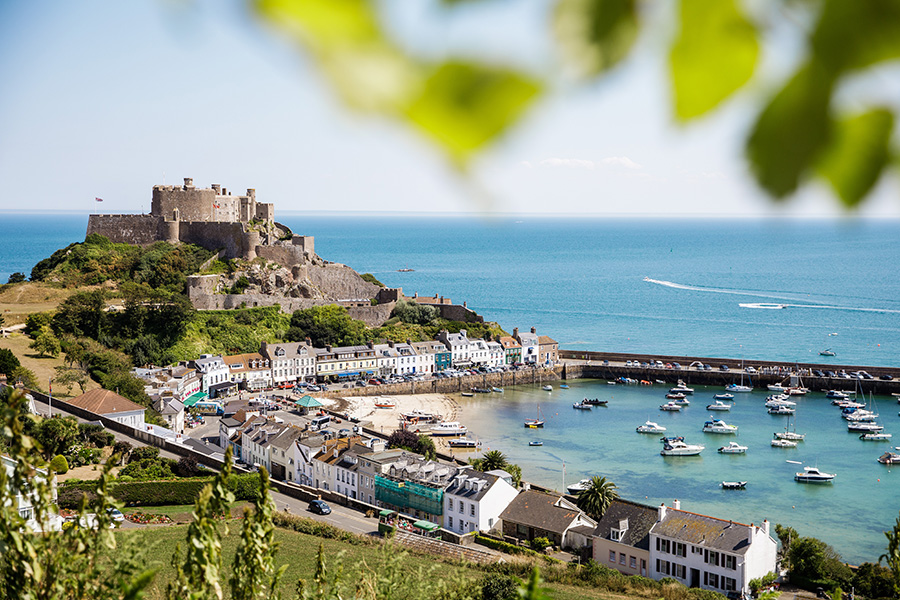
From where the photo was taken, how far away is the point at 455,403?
41625 millimetres

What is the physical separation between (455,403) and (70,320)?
1972cm

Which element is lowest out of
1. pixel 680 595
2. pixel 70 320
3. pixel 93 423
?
→ pixel 680 595

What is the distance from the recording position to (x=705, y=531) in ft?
63.8

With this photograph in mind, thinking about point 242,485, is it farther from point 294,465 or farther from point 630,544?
point 630,544

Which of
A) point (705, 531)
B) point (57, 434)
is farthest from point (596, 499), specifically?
point (57, 434)

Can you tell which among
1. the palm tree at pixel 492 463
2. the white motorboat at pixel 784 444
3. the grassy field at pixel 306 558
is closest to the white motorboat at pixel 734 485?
the white motorboat at pixel 784 444

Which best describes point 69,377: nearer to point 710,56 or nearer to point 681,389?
point 681,389

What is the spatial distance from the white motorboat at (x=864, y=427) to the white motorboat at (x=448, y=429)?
18.6 m

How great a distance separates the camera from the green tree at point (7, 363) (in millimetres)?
29422

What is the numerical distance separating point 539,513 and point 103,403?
16.8 m

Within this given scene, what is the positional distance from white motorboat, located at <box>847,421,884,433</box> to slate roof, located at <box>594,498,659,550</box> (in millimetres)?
20548

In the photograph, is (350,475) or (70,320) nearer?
(350,475)

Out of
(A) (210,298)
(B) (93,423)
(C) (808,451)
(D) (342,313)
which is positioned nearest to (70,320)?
(A) (210,298)

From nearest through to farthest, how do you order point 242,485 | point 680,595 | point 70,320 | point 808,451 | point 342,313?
point 680,595 < point 242,485 < point 808,451 < point 70,320 < point 342,313
